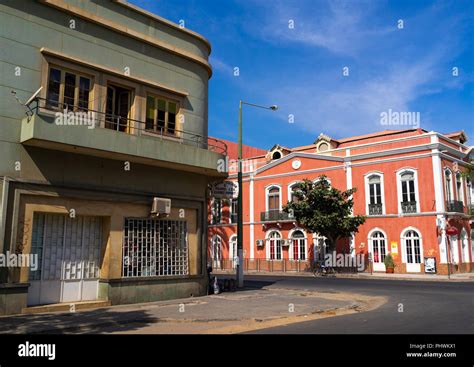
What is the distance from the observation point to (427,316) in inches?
444

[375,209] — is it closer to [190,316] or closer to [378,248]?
[378,248]

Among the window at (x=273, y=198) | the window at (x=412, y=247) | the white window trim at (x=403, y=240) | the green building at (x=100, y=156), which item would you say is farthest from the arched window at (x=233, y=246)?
the green building at (x=100, y=156)

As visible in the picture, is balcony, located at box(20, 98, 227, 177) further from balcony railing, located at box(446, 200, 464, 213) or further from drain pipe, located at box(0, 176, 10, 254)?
balcony railing, located at box(446, 200, 464, 213)

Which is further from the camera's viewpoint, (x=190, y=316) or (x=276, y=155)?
(x=276, y=155)

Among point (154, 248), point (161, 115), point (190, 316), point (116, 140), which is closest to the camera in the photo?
point (190, 316)

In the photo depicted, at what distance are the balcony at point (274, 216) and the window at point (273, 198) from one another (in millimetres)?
430

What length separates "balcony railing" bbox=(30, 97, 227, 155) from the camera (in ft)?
40.9

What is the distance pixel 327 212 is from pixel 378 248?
531 cm

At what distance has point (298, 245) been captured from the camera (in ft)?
127

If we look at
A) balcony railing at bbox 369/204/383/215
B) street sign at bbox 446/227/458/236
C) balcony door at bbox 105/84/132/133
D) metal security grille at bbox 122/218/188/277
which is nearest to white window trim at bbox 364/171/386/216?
balcony railing at bbox 369/204/383/215

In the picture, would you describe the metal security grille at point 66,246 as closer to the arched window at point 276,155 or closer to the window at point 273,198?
the window at point 273,198

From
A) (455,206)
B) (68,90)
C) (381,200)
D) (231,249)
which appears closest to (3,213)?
(68,90)

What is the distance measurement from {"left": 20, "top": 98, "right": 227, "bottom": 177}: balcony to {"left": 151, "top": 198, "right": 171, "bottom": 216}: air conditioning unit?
1150mm
